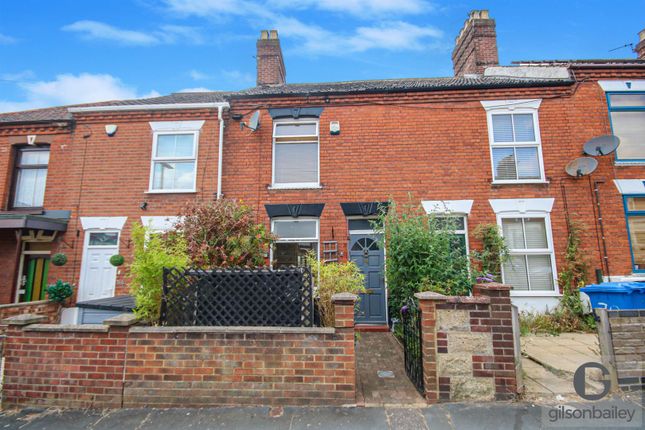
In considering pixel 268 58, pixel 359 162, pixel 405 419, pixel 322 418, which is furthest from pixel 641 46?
pixel 322 418

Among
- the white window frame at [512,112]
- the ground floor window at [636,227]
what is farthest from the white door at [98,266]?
the ground floor window at [636,227]

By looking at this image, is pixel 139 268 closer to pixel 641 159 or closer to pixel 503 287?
pixel 503 287

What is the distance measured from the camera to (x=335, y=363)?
3.42 meters

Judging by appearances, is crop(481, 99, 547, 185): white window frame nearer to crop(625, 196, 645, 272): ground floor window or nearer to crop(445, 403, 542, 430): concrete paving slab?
crop(625, 196, 645, 272): ground floor window

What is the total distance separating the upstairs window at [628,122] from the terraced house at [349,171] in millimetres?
35

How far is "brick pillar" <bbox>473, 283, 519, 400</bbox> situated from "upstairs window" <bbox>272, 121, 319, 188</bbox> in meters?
5.27

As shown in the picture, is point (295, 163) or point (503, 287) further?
point (295, 163)

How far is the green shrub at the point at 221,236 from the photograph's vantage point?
489 centimetres

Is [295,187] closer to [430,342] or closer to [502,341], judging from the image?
[430,342]

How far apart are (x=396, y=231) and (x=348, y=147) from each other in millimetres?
3257

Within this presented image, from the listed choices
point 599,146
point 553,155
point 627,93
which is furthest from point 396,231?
point 627,93

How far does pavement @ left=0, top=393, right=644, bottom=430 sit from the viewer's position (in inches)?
118

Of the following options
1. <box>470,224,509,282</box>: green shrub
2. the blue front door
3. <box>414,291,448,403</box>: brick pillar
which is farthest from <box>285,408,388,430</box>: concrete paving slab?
<box>470,224,509,282</box>: green shrub

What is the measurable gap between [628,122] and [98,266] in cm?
1438
